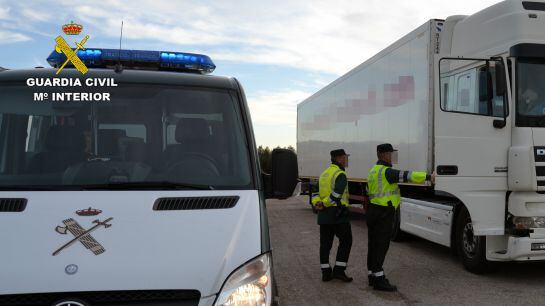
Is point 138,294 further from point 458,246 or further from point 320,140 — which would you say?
point 320,140

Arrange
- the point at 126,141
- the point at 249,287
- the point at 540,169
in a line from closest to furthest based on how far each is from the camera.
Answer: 1. the point at 249,287
2. the point at 126,141
3. the point at 540,169

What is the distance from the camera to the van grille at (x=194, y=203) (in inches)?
130

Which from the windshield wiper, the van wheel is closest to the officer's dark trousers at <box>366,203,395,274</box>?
the van wheel

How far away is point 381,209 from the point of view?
7.27 m

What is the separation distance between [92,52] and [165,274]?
229 cm

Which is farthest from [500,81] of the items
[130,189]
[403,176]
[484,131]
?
[130,189]

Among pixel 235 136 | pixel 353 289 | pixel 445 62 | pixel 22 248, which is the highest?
pixel 445 62

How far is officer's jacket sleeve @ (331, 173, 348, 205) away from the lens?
24.7 ft

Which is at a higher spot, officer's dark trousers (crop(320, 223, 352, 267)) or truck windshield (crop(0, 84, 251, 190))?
truck windshield (crop(0, 84, 251, 190))

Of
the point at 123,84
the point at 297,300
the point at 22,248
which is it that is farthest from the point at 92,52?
the point at 297,300

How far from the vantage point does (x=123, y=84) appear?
3926mm

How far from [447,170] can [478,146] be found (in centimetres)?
48

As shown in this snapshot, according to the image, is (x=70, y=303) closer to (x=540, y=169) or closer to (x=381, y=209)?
(x=381, y=209)
